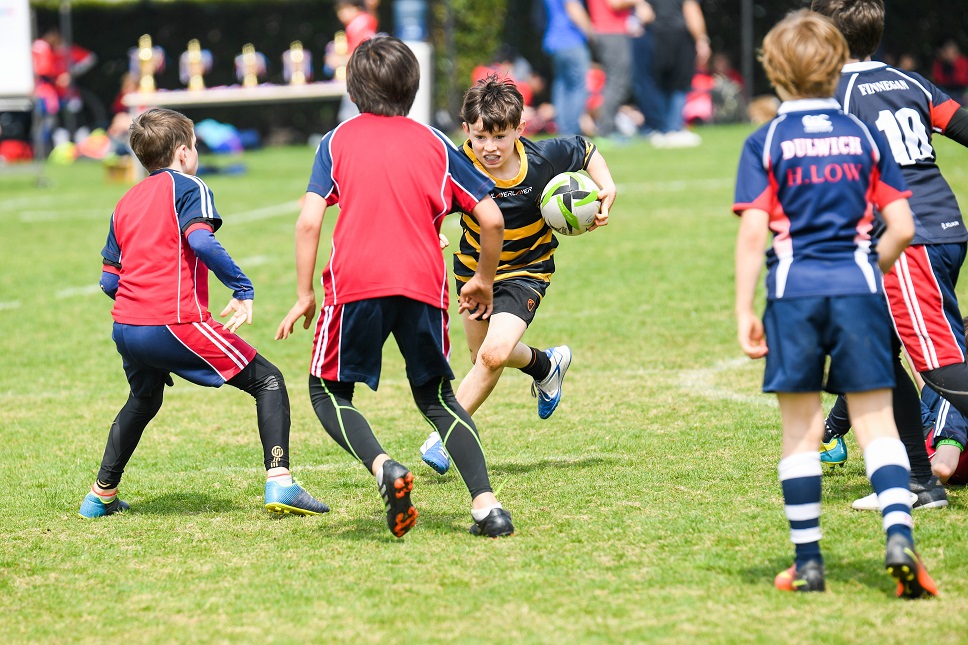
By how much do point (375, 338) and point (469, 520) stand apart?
831 mm

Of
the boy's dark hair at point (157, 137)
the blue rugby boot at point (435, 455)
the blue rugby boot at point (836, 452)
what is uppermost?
the boy's dark hair at point (157, 137)

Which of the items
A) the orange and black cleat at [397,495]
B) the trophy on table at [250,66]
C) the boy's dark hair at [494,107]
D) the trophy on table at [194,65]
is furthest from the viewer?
the trophy on table at [250,66]

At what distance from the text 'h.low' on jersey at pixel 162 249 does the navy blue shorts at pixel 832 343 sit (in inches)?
90.6

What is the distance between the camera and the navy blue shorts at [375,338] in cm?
460

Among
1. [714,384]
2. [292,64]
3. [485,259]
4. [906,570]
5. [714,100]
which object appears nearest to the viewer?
[906,570]

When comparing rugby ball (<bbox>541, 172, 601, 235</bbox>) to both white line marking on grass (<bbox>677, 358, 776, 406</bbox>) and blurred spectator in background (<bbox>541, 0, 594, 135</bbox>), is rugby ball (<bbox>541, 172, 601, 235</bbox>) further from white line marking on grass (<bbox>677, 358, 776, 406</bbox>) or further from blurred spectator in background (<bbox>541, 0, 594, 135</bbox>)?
blurred spectator in background (<bbox>541, 0, 594, 135</bbox>)

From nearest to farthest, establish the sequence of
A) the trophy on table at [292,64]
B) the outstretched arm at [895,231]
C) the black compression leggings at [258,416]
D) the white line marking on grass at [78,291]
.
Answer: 1. the outstretched arm at [895,231]
2. the black compression leggings at [258,416]
3. the white line marking on grass at [78,291]
4. the trophy on table at [292,64]

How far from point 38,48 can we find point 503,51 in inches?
343

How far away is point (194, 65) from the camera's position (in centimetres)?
2130

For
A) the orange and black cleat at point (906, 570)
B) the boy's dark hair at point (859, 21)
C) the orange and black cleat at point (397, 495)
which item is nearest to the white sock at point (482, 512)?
the orange and black cleat at point (397, 495)

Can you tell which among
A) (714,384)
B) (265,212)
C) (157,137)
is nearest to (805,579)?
(157,137)

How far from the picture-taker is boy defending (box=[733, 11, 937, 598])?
3910 mm

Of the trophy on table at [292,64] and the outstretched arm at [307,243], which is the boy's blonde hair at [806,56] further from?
the trophy on table at [292,64]

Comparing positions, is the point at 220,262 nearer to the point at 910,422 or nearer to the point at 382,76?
the point at 382,76
